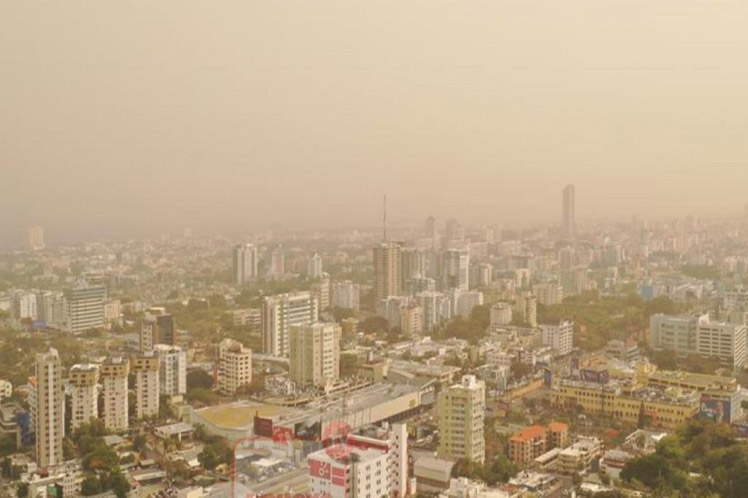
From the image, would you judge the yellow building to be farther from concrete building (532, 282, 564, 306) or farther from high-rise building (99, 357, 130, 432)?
concrete building (532, 282, 564, 306)

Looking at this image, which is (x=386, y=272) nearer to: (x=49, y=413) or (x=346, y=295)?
(x=346, y=295)

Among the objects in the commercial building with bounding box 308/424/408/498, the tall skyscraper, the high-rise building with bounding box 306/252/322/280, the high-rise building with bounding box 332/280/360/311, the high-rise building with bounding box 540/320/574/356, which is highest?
the tall skyscraper

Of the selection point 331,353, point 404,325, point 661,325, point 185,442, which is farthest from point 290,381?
point 661,325

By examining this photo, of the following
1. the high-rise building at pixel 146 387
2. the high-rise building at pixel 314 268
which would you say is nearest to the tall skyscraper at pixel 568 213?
the high-rise building at pixel 314 268

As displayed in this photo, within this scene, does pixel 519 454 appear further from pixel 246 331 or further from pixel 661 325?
pixel 246 331

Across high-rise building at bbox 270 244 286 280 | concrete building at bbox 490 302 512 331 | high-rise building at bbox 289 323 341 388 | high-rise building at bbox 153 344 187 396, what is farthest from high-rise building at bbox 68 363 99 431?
high-rise building at bbox 270 244 286 280

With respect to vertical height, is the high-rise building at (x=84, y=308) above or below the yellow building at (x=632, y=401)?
above

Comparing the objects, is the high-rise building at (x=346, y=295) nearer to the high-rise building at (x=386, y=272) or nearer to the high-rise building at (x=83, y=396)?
the high-rise building at (x=386, y=272)
